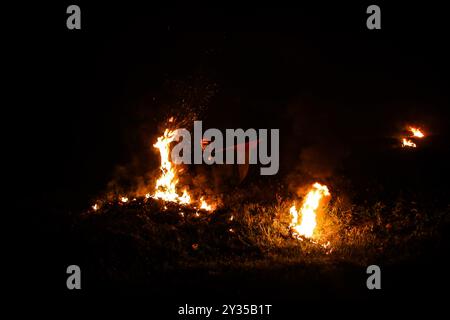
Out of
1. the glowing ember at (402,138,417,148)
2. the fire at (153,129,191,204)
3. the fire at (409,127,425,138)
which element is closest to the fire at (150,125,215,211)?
the fire at (153,129,191,204)

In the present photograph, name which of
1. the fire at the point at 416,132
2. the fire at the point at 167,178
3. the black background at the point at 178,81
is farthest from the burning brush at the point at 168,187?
the fire at the point at 416,132

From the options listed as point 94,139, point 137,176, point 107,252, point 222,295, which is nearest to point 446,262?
point 222,295

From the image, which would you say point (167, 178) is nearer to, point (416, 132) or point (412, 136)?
point (412, 136)

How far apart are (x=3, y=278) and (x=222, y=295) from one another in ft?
10.5

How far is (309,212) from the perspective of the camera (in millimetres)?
10078

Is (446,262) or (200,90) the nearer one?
(446,262)

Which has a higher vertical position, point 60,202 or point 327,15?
point 327,15

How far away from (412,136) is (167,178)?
6736 millimetres

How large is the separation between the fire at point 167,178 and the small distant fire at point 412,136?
5.78 meters

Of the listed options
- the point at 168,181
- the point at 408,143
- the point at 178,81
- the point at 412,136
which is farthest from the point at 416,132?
the point at 168,181

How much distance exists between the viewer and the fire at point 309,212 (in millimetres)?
9749

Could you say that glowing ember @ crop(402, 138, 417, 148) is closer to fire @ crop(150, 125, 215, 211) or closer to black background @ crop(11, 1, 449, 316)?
A: black background @ crop(11, 1, 449, 316)

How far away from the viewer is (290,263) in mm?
7691
